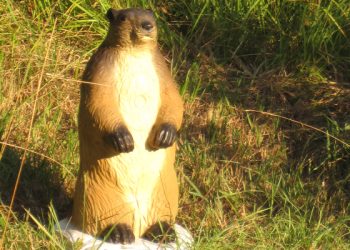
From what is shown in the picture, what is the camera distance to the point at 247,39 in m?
6.17

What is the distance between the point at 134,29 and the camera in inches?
151

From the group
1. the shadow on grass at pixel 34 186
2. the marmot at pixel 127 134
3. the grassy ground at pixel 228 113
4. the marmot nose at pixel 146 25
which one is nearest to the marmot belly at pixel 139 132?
the marmot at pixel 127 134

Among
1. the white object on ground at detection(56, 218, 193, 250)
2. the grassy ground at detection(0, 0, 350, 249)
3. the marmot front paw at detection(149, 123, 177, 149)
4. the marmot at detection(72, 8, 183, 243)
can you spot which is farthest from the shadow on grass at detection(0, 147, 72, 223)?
the marmot front paw at detection(149, 123, 177, 149)

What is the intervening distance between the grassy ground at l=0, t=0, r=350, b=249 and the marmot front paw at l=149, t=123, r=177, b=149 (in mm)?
599

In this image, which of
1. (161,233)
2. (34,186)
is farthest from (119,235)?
(34,186)

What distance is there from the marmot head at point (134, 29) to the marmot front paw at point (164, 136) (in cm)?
35

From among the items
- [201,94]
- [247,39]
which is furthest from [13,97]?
[247,39]

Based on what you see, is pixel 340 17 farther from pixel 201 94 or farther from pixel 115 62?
pixel 115 62

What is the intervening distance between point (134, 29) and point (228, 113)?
6.66 feet

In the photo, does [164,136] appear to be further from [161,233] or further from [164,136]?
[161,233]

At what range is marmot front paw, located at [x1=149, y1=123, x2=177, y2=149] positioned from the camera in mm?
3873

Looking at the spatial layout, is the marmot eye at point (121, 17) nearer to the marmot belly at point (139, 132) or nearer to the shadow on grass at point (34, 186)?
the marmot belly at point (139, 132)

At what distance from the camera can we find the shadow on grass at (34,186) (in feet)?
15.9

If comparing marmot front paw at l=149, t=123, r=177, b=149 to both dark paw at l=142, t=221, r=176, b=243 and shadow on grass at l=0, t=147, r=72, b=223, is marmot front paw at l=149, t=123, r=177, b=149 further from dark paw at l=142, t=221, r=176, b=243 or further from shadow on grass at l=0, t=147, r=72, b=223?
shadow on grass at l=0, t=147, r=72, b=223
